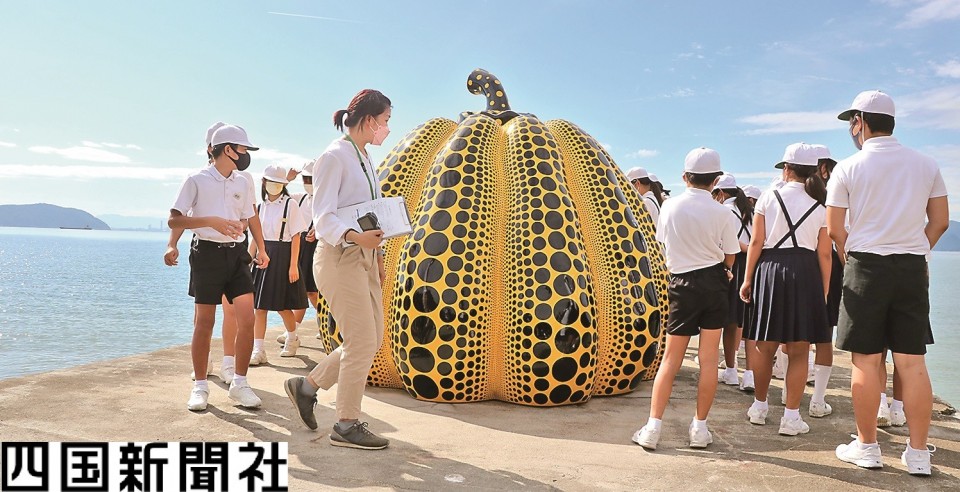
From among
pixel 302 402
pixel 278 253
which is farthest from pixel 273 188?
pixel 302 402

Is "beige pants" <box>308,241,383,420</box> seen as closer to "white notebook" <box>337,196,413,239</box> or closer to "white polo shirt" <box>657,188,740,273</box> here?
"white notebook" <box>337,196,413,239</box>

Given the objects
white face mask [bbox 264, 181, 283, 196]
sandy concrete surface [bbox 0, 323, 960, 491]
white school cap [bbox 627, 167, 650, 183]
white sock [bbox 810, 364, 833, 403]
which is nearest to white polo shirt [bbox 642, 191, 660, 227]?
white school cap [bbox 627, 167, 650, 183]

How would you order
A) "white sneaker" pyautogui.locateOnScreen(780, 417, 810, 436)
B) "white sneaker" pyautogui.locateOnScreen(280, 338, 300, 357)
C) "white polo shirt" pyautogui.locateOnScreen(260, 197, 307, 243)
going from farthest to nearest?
"white sneaker" pyautogui.locateOnScreen(280, 338, 300, 357), "white polo shirt" pyautogui.locateOnScreen(260, 197, 307, 243), "white sneaker" pyautogui.locateOnScreen(780, 417, 810, 436)

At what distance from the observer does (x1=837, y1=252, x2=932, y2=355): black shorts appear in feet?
12.9

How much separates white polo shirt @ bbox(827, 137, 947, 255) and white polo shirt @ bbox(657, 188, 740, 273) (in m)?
0.69

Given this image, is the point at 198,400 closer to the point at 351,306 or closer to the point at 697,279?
the point at 351,306

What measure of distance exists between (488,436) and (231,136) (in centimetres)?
273

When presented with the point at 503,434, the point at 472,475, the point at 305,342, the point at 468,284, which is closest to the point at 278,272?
the point at 305,342

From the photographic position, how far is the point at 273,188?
7.13m

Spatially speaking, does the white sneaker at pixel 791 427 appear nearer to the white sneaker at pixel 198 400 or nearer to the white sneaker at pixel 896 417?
the white sneaker at pixel 896 417

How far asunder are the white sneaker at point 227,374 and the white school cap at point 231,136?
187 cm

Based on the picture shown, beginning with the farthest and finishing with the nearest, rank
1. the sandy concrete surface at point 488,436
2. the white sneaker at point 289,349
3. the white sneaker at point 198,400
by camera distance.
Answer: the white sneaker at point 289,349 → the white sneaker at point 198,400 → the sandy concrete surface at point 488,436

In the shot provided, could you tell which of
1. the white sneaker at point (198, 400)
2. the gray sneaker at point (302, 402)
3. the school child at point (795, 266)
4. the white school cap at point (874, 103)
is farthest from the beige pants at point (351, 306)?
the white school cap at point (874, 103)

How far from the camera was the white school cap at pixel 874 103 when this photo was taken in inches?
159
